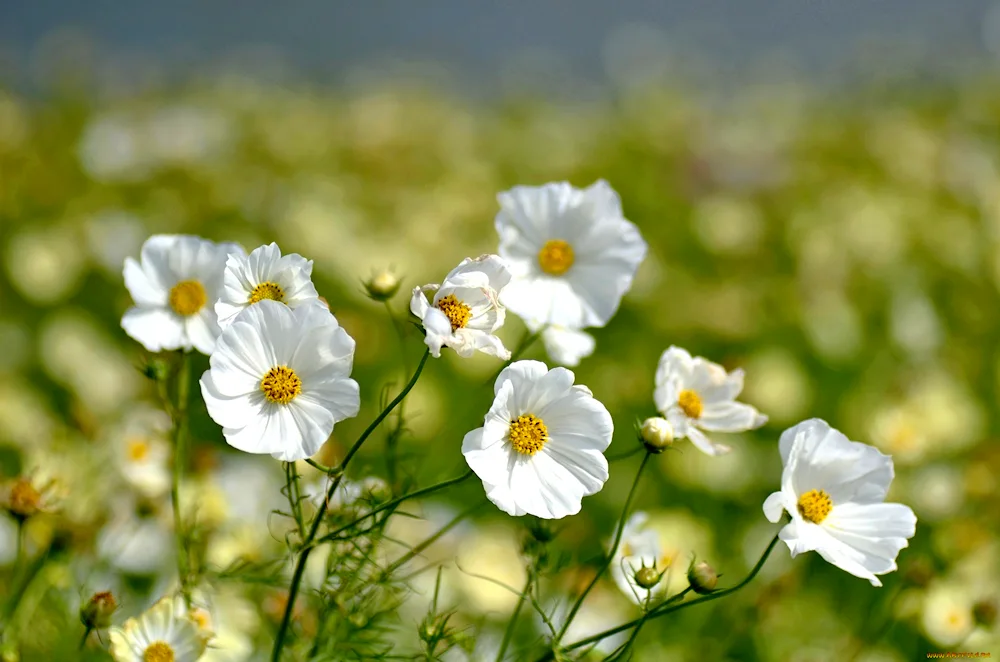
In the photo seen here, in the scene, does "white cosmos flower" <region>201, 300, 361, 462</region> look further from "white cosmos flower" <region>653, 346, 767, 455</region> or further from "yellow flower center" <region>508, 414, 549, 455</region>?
"white cosmos flower" <region>653, 346, 767, 455</region>

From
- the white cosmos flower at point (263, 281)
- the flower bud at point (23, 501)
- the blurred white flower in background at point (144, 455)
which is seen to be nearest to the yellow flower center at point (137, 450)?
the blurred white flower in background at point (144, 455)

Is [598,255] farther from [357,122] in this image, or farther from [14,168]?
[357,122]

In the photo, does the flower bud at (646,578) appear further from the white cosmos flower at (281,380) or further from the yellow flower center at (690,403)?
the white cosmos flower at (281,380)

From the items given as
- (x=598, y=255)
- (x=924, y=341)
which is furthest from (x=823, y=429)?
(x=924, y=341)

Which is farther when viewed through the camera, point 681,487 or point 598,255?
point 681,487

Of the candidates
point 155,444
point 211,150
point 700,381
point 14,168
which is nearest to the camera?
point 700,381

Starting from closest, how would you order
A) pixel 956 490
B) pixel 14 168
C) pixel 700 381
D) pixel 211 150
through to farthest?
pixel 700 381 → pixel 956 490 → pixel 14 168 → pixel 211 150

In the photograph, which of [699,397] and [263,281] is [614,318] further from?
[263,281]
